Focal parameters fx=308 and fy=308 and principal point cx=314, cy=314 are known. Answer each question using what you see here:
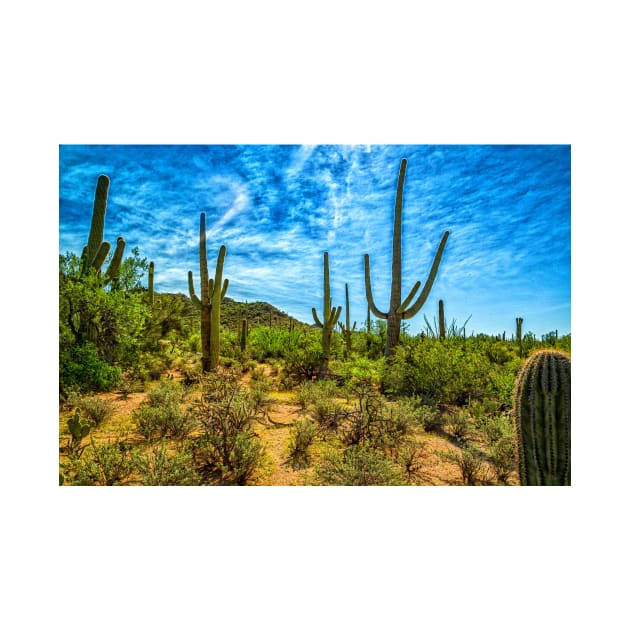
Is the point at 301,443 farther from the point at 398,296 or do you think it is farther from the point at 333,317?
the point at 333,317

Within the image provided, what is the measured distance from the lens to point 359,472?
2.52 metres

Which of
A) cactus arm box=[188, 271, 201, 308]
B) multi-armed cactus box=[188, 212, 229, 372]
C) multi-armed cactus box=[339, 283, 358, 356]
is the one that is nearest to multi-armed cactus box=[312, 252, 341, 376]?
multi-armed cactus box=[339, 283, 358, 356]

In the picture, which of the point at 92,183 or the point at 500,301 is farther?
the point at 500,301

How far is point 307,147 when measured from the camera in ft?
10.2

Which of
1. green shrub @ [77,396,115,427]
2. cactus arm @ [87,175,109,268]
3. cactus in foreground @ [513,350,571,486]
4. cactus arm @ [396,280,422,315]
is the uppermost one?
cactus arm @ [87,175,109,268]

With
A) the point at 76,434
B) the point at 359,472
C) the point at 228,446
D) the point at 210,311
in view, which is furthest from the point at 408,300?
the point at 76,434

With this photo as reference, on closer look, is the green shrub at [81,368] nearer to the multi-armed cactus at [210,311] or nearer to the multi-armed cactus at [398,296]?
the multi-armed cactus at [210,311]

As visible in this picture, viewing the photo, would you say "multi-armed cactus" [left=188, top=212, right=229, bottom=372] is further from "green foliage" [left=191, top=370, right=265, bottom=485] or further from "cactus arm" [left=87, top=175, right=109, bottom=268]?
"green foliage" [left=191, top=370, right=265, bottom=485]

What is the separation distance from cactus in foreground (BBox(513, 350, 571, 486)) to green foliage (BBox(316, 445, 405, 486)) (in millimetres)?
966

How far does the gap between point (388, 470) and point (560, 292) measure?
2.44m

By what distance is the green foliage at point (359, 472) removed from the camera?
99.7 inches

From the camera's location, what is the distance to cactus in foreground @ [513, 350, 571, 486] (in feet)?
7.20
